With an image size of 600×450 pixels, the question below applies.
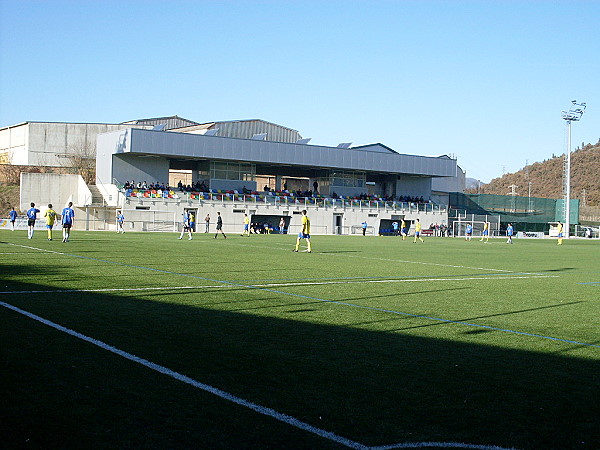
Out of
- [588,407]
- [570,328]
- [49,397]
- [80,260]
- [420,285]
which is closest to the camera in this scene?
[49,397]

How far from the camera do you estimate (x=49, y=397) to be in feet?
19.4

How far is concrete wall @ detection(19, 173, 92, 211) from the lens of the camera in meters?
68.8

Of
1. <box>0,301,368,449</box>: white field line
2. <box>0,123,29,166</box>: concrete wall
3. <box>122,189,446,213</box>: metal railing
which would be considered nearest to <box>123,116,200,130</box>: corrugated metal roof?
<box>0,123,29,166</box>: concrete wall

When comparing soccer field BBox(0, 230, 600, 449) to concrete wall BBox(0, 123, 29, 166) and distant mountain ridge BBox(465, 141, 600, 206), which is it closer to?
concrete wall BBox(0, 123, 29, 166)

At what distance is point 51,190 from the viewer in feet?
229

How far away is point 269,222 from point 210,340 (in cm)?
6843

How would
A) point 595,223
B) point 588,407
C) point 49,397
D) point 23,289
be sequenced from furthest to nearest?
point 595,223 → point 23,289 → point 588,407 → point 49,397

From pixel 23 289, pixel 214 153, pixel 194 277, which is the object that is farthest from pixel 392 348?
pixel 214 153

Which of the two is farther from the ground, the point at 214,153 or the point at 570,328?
the point at 214,153

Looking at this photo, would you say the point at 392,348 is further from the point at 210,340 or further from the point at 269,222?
the point at 269,222

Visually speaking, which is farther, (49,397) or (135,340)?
(135,340)

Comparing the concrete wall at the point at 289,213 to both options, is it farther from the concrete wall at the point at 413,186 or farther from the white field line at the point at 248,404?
the white field line at the point at 248,404

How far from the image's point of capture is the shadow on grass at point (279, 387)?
526 centimetres

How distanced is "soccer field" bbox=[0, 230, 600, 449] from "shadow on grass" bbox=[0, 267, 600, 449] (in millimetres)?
22
